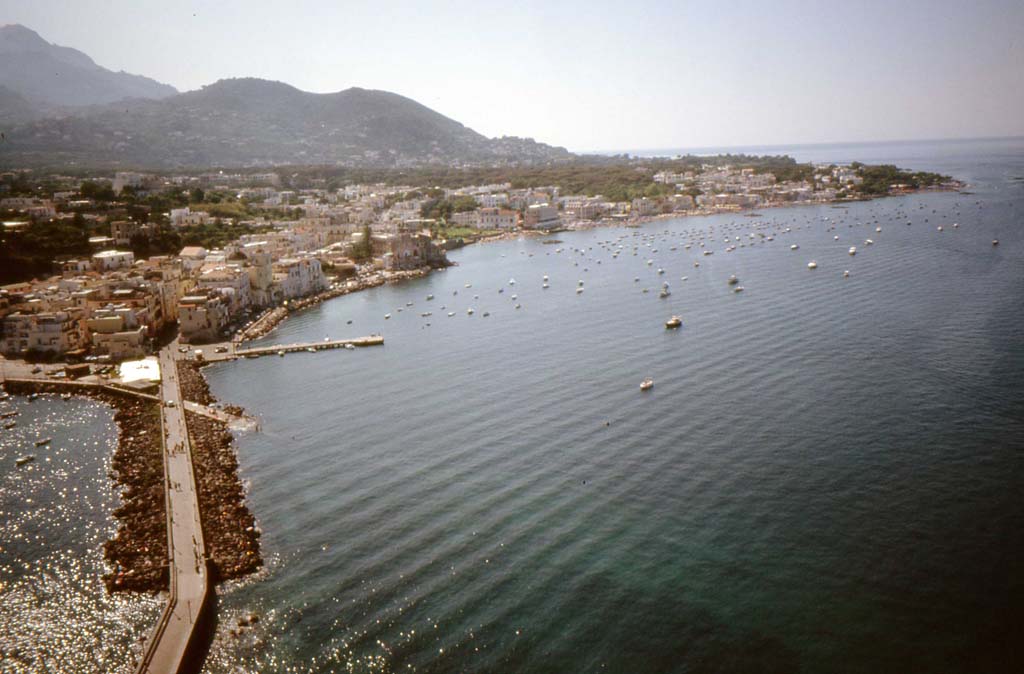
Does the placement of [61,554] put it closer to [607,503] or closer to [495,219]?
[607,503]

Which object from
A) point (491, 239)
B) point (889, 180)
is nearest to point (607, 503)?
point (491, 239)

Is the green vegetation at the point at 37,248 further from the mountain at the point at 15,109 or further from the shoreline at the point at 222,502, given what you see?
the mountain at the point at 15,109

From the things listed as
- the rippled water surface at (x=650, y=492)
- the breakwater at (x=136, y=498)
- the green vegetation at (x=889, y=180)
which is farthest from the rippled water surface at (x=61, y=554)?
the green vegetation at (x=889, y=180)

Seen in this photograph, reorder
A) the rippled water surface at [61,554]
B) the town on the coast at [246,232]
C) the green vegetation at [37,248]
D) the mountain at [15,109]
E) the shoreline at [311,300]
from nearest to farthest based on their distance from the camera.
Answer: the rippled water surface at [61,554]
the town on the coast at [246,232]
the shoreline at [311,300]
the green vegetation at [37,248]
the mountain at [15,109]

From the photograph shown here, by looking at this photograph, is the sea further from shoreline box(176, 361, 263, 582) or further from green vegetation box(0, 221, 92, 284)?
green vegetation box(0, 221, 92, 284)

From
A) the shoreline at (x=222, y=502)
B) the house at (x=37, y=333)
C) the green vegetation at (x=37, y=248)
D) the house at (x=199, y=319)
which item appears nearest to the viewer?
the shoreline at (x=222, y=502)

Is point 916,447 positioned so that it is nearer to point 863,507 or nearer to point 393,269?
point 863,507
